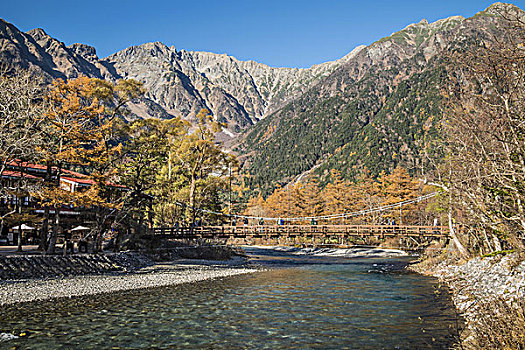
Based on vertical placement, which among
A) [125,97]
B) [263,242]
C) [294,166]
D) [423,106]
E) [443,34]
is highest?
[443,34]

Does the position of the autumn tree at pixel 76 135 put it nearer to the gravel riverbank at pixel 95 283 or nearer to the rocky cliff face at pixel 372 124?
the gravel riverbank at pixel 95 283

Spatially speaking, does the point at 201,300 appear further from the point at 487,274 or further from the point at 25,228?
the point at 25,228

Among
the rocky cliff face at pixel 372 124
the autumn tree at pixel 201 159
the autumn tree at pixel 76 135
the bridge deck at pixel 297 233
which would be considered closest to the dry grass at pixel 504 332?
the autumn tree at pixel 76 135

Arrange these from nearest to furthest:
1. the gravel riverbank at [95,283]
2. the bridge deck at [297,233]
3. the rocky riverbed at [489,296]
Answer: the rocky riverbed at [489,296] → the gravel riverbank at [95,283] → the bridge deck at [297,233]

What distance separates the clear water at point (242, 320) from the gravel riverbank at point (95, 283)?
1219 millimetres

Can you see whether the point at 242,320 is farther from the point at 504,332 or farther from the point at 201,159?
the point at 201,159

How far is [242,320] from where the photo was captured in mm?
11797

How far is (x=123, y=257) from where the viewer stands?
1022 inches

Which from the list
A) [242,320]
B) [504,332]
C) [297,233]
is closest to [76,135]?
[242,320]

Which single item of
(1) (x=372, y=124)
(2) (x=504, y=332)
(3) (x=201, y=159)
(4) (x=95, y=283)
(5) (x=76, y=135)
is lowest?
(4) (x=95, y=283)

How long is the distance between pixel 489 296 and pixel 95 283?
52.8 feet

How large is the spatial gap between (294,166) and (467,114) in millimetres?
145970

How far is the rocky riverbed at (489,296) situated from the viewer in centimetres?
589

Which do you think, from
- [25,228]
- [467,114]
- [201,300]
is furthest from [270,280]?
[25,228]
